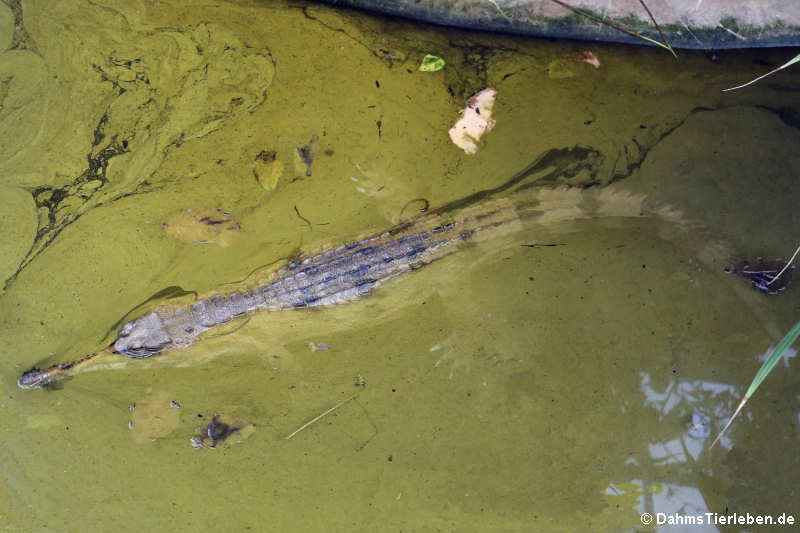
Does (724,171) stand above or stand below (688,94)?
below

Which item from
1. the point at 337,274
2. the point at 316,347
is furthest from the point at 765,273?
the point at 316,347

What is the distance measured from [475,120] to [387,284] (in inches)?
45.6

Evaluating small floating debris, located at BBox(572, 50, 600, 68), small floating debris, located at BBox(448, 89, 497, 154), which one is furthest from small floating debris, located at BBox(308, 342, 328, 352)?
small floating debris, located at BBox(572, 50, 600, 68)

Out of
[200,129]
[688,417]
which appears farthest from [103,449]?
[688,417]

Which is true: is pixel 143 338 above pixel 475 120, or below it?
below

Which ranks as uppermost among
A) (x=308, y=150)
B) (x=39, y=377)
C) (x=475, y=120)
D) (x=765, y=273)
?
(x=475, y=120)

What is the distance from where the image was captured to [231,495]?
2.84 m

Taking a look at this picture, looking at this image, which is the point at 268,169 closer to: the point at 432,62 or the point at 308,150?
the point at 308,150

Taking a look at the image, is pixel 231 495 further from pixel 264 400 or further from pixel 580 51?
pixel 580 51

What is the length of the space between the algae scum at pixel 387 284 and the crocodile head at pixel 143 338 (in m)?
0.08

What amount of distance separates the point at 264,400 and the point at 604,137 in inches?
106

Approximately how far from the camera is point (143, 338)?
2840 millimetres

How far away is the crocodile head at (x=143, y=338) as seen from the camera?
284 centimetres

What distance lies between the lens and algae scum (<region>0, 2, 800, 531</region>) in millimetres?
2820
